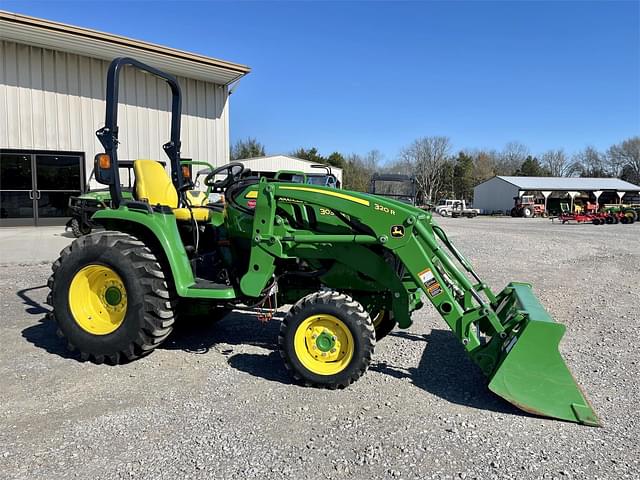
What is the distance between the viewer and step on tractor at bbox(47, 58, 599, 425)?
3393 millimetres

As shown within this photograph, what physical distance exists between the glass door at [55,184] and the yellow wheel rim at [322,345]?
14.5 meters

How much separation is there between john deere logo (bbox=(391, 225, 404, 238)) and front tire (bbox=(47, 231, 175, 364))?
1.86 meters

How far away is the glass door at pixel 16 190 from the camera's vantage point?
1514 cm

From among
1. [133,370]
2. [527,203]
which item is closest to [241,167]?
[133,370]

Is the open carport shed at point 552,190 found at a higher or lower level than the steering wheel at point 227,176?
higher

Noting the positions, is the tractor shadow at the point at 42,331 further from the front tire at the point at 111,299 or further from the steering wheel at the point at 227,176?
the steering wheel at the point at 227,176

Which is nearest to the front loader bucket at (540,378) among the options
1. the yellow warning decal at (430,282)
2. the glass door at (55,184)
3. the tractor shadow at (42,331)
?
the yellow warning decal at (430,282)

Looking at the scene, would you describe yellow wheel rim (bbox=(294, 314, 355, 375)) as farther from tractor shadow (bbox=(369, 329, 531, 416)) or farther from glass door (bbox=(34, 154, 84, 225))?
glass door (bbox=(34, 154, 84, 225))

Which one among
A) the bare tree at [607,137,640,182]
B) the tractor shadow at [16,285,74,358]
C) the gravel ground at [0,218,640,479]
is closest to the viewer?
the gravel ground at [0,218,640,479]

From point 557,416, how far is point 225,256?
9.38 feet

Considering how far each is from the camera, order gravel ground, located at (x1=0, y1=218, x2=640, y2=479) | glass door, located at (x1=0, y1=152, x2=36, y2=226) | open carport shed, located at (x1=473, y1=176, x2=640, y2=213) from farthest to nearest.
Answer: open carport shed, located at (x1=473, y1=176, x2=640, y2=213) → glass door, located at (x1=0, y1=152, x2=36, y2=226) → gravel ground, located at (x1=0, y1=218, x2=640, y2=479)

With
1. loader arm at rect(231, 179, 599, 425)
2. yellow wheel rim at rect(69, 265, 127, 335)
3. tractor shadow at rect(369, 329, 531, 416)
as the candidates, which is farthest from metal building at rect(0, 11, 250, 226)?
tractor shadow at rect(369, 329, 531, 416)

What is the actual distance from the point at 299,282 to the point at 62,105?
1446 centimetres

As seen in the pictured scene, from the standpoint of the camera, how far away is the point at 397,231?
3.60 metres
